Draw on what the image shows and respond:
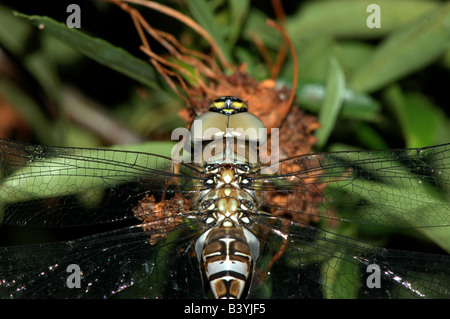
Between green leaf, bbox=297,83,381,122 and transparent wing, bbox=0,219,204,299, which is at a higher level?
green leaf, bbox=297,83,381,122

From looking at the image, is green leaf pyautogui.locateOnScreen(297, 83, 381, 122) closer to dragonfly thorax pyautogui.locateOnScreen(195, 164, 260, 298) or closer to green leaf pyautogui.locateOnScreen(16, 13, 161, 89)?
dragonfly thorax pyautogui.locateOnScreen(195, 164, 260, 298)

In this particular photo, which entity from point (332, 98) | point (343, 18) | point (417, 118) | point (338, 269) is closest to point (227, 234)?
point (338, 269)

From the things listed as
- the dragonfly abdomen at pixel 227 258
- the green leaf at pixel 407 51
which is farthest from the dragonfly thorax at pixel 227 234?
the green leaf at pixel 407 51

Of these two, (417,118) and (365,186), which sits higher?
(417,118)

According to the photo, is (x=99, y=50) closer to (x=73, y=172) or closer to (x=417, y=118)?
(x=73, y=172)

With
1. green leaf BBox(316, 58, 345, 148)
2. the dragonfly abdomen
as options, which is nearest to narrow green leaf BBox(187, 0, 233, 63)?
green leaf BBox(316, 58, 345, 148)

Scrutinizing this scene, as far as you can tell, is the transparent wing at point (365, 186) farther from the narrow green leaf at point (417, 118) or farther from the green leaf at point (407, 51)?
the green leaf at point (407, 51)
